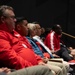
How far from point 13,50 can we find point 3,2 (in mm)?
5079

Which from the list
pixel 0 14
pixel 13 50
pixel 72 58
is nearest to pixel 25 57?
pixel 13 50

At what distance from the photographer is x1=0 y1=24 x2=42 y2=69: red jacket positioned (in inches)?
112

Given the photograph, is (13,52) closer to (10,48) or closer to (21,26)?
(10,48)

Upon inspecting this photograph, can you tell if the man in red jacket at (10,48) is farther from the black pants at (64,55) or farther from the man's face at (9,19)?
the black pants at (64,55)

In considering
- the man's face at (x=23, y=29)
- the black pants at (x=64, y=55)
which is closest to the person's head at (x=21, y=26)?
the man's face at (x=23, y=29)

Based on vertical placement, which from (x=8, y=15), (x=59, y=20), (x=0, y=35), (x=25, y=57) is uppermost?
(x=59, y=20)

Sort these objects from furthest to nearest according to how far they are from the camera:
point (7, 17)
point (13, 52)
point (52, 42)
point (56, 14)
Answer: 1. point (56, 14)
2. point (52, 42)
3. point (7, 17)
4. point (13, 52)

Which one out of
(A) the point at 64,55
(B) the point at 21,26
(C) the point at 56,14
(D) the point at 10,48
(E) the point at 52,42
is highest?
(C) the point at 56,14

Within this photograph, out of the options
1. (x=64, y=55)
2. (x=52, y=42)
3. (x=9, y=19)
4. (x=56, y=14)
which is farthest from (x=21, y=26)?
(x=56, y=14)

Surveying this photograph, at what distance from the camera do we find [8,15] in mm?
3111

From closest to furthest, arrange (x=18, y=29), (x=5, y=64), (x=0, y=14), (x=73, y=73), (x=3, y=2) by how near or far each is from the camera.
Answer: (x=5, y=64) → (x=0, y=14) → (x=18, y=29) → (x=73, y=73) → (x=3, y=2)

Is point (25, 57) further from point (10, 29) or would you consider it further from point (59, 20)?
point (59, 20)

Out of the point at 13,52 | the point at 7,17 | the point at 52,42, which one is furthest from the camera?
the point at 52,42

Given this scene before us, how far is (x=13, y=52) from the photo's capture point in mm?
2908
